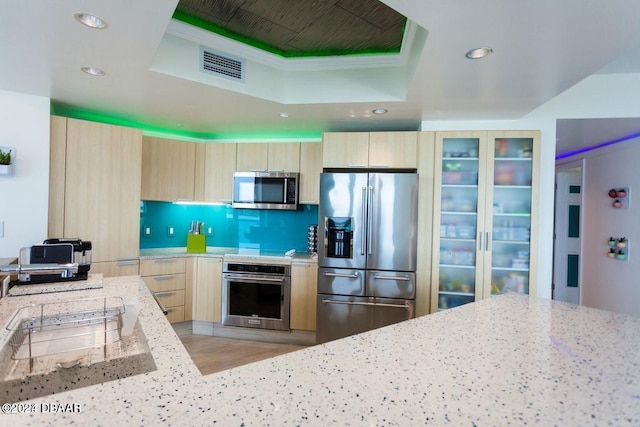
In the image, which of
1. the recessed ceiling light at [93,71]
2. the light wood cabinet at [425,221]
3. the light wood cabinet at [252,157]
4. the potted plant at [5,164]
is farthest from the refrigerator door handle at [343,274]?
the potted plant at [5,164]

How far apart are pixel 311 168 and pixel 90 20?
240 centimetres

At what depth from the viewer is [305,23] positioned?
2.29 meters

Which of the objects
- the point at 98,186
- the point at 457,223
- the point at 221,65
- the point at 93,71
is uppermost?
the point at 221,65

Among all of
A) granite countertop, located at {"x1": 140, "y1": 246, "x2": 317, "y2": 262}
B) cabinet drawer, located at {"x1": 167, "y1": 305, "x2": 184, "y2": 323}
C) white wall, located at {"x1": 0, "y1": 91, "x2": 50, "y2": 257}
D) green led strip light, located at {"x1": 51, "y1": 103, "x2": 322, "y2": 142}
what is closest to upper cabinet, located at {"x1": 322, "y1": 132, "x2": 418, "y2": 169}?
green led strip light, located at {"x1": 51, "y1": 103, "x2": 322, "y2": 142}

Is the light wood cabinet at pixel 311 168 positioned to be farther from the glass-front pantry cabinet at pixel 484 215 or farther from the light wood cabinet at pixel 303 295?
the glass-front pantry cabinet at pixel 484 215

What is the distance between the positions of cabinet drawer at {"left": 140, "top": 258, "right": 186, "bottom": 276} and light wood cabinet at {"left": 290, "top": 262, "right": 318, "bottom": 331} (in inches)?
48.1

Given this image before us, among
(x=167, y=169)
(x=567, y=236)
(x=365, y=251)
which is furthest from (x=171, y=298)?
(x=567, y=236)

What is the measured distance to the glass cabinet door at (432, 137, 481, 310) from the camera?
3.12 meters

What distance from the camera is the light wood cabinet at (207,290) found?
351cm

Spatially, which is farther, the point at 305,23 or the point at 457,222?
the point at 457,222

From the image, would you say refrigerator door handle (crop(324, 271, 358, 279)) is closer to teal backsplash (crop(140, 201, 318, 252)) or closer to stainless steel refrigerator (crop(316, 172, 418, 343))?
stainless steel refrigerator (crop(316, 172, 418, 343))

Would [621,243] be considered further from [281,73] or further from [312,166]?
[281,73]

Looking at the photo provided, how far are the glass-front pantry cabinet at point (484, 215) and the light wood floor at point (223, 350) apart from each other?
→ 5.38 feet

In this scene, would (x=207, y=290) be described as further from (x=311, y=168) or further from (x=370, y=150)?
(x=370, y=150)
